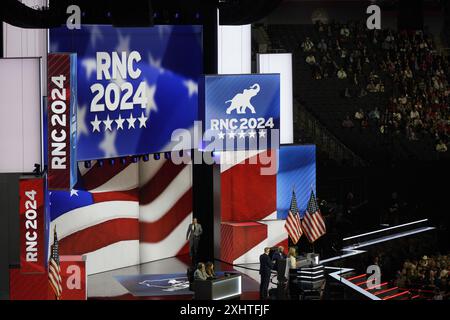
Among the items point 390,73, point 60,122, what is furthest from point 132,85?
point 390,73

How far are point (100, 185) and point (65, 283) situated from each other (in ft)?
15.1

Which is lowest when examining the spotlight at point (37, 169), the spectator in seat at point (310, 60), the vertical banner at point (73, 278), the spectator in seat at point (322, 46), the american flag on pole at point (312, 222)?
the vertical banner at point (73, 278)

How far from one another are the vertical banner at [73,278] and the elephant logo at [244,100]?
527 centimetres

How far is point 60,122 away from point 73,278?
9.57ft

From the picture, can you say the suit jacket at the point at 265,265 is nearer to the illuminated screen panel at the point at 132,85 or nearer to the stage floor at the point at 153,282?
the stage floor at the point at 153,282

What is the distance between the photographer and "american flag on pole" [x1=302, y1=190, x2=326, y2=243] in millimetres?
25453

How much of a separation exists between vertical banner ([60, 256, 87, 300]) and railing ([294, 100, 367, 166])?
45.7 feet

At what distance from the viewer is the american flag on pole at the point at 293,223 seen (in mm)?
25234

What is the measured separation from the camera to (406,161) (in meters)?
34.2

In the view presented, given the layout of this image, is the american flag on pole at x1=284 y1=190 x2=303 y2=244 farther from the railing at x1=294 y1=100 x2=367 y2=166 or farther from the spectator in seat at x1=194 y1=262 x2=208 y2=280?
the railing at x1=294 y1=100 x2=367 y2=166

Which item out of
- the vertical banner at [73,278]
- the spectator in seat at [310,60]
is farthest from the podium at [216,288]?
the spectator in seat at [310,60]

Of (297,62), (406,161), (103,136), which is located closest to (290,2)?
(297,62)

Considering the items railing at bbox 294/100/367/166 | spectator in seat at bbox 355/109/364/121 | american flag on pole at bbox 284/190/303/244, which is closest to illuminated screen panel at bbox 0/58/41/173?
american flag on pole at bbox 284/190/303/244

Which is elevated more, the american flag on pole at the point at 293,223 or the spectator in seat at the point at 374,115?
the spectator in seat at the point at 374,115
